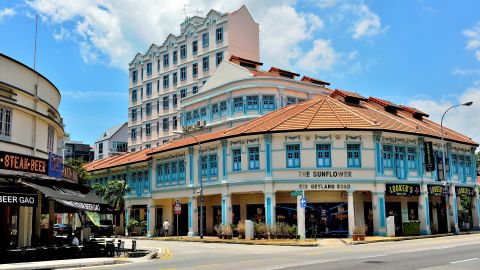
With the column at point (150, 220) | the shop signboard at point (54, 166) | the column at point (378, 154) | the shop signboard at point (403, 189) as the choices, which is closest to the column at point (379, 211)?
the shop signboard at point (403, 189)

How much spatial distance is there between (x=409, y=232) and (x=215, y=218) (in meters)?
17.1

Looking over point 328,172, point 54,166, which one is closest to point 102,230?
point 328,172

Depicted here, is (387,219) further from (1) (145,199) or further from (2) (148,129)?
(2) (148,129)

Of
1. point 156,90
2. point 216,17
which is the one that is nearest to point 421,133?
point 216,17

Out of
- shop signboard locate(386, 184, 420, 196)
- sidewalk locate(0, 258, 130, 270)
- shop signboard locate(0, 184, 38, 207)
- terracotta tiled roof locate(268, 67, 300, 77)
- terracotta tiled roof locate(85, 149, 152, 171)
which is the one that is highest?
terracotta tiled roof locate(268, 67, 300, 77)

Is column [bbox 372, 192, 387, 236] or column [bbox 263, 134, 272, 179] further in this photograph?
column [bbox 263, 134, 272, 179]

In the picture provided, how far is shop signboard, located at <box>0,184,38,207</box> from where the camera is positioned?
65.7 feet

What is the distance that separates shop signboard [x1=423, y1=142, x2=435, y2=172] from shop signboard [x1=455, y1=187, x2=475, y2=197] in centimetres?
568

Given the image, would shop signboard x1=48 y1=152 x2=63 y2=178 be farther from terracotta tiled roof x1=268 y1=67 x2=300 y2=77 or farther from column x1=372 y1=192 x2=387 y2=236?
terracotta tiled roof x1=268 y1=67 x2=300 y2=77

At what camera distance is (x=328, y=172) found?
3897 centimetres

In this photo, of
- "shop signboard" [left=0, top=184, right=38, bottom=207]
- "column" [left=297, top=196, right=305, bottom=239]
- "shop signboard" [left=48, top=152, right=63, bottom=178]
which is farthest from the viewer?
"column" [left=297, top=196, right=305, bottom=239]

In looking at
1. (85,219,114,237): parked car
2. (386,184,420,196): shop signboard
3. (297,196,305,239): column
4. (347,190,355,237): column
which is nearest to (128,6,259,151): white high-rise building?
(85,219,114,237): parked car

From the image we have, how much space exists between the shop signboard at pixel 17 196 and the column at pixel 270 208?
68.0ft

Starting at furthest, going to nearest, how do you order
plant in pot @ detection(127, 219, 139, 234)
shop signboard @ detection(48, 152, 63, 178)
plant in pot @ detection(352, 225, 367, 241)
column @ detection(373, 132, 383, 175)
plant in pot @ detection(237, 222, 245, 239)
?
plant in pot @ detection(127, 219, 139, 234) < column @ detection(373, 132, 383, 175) < plant in pot @ detection(237, 222, 245, 239) < plant in pot @ detection(352, 225, 367, 241) < shop signboard @ detection(48, 152, 63, 178)
